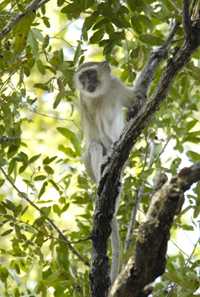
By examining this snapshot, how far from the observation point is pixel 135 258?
374 centimetres

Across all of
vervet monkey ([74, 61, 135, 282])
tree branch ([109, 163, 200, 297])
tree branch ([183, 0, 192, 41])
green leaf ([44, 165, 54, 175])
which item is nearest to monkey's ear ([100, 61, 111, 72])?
vervet monkey ([74, 61, 135, 282])

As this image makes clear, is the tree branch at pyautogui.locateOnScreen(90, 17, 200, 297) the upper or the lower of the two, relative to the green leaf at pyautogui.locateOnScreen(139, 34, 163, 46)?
lower

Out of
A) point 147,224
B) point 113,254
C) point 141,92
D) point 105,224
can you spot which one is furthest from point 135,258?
point 141,92

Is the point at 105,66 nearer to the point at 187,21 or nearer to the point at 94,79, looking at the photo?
the point at 94,79

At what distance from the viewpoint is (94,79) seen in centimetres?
798

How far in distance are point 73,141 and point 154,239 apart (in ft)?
11.2

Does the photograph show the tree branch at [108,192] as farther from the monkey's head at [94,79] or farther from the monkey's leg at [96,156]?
the monkey's head at [94,79]

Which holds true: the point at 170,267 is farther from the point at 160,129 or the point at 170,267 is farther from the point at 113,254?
the point at 160,129

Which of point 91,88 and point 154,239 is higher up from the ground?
point 91,88

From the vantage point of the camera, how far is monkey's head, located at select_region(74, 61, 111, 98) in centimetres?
793

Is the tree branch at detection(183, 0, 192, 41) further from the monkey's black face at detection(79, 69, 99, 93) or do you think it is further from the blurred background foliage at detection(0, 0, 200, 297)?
the monkey's black face at detection(79, 69, 99, 93)

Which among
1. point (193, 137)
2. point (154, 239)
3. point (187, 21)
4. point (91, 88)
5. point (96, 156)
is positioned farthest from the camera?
point (91, 88)

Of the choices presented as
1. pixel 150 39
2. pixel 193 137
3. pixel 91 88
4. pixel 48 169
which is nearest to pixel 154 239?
pixel 150 39

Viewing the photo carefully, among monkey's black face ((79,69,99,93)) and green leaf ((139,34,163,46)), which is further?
monkey's black face ((79,69,99,93))
